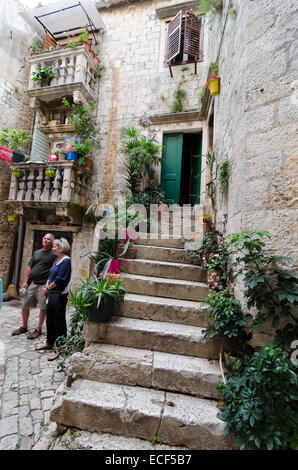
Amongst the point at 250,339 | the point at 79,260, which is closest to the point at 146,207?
the point at 79,260

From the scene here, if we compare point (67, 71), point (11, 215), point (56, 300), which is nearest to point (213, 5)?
point (67, 71)

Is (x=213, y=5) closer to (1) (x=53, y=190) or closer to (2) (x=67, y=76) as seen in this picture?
(2) (x=67, y=76)

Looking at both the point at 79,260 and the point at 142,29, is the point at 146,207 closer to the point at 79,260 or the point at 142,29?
the point at 79,260

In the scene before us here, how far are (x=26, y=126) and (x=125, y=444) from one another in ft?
29.4

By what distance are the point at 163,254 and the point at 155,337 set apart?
1.53 meters

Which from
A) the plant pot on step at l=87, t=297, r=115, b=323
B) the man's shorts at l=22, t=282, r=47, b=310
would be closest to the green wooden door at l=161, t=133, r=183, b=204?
the man's shorts at l=22, t=282, r=47, b=310

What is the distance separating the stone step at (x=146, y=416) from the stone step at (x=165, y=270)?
4.92ft

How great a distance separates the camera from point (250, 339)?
1.90 meters

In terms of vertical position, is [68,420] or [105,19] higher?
[105,19]

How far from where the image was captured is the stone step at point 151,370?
1.83m

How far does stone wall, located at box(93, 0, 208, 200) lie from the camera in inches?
251

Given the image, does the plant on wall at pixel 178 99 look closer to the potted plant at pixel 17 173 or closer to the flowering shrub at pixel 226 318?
the potted plant at pixel 17 173

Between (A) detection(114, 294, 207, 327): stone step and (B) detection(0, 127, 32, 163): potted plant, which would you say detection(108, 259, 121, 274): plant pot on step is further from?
(B) detection(0, 127, 32, 163): potted plant

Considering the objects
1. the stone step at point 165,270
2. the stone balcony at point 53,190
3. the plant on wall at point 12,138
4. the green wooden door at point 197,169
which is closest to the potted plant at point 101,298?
the stone step at point 165,270
